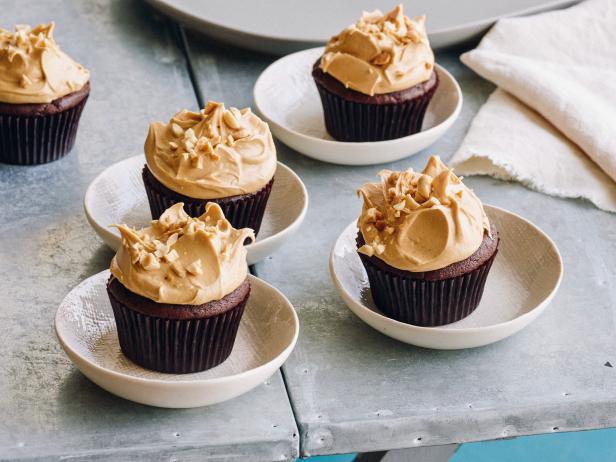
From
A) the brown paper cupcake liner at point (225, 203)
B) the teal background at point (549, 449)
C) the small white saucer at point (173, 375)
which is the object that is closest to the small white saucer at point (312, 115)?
the brown paper cupcake liner at point (225, 203)

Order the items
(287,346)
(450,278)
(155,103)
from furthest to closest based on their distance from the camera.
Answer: (155,103)
(450,278)
(287,346)

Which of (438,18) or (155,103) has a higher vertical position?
(438,18)


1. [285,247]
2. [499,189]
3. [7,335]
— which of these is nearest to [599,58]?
[499,189]

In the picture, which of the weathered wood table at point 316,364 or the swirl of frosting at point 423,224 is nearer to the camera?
the weathered wood table at point 316,364

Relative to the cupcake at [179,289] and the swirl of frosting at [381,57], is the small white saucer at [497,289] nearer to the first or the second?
the cupcake at [179,289]

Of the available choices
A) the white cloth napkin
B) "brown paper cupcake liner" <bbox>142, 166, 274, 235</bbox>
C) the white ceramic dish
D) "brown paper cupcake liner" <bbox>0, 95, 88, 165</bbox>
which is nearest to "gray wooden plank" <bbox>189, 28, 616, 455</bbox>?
"brown paper cupcake liner" <bbox>142, 166, 274, 235</bbox>

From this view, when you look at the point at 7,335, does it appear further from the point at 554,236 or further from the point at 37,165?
the point at 554,236
